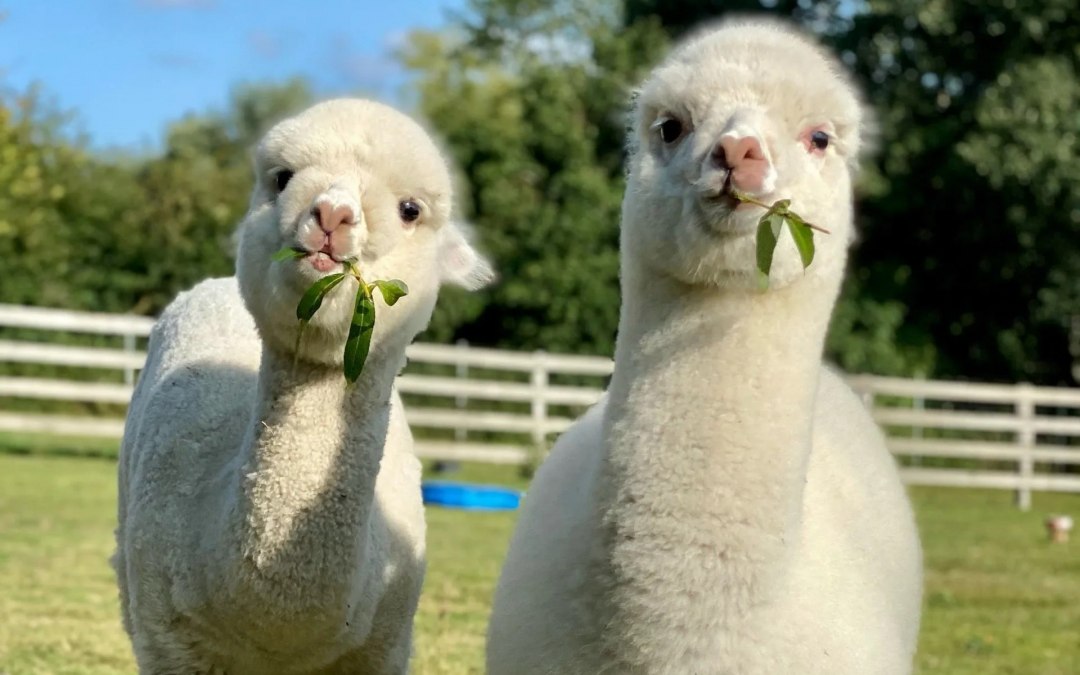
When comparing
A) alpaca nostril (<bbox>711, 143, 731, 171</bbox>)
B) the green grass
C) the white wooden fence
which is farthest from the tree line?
alpaca nostril (<bbox>711, 143, 731, 171</bbox>)

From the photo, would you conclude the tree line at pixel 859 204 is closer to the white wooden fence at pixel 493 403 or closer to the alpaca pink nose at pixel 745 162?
the white wooden fence at pixel 493 403

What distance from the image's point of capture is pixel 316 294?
13.2 ft

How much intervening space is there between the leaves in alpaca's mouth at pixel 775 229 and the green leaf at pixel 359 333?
1230mm

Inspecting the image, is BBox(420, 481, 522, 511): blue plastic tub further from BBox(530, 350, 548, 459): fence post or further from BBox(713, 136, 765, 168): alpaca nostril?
BBox(713, 136, 765, 168): alpaca nostril

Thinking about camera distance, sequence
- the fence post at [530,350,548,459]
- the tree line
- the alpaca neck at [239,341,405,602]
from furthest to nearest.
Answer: the tree line < the fence post at [530,350,548,459] < the alpaca neck at [239,341,405,602]

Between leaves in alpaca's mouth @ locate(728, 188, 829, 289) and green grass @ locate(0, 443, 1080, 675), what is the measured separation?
3.96 m

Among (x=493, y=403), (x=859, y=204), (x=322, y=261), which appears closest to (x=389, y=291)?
(x=322, y=261)

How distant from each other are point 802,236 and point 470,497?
38.6ft

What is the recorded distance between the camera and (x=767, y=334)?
11.9 ft

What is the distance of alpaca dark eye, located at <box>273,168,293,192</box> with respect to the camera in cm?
439

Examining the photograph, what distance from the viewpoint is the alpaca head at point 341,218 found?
4109 millimetres

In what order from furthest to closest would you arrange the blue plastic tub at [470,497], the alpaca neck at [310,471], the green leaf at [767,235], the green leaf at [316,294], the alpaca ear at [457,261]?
1. the blue plastic tub at [470,497]
2. the alpaca ear at [457,261]
3. the alpaca neck at [310,471]
4. the green leaf at [316,294]
5. the green leaf at [767,235]

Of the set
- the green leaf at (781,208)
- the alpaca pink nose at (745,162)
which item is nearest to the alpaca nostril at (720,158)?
the alpaca pink nose at (745,162)

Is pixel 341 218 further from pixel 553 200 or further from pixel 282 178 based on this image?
pixel 553 200
